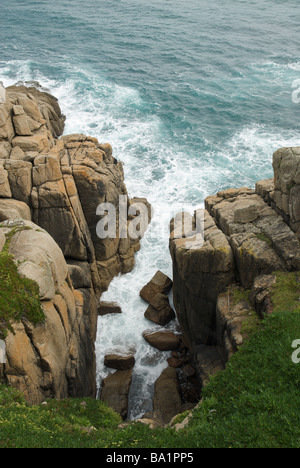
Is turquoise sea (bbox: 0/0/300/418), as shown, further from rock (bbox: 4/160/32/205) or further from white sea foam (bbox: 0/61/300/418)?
rock (bbox: 4/160/32/205)

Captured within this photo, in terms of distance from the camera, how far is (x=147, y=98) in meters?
59.9

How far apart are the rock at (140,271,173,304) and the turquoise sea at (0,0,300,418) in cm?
92

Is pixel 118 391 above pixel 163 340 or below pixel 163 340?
below

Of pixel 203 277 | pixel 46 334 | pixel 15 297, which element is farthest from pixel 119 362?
pixel 15 297

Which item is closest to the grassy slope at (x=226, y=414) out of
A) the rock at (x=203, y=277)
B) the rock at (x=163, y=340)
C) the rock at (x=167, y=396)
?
the rock at (x=203, y=277)

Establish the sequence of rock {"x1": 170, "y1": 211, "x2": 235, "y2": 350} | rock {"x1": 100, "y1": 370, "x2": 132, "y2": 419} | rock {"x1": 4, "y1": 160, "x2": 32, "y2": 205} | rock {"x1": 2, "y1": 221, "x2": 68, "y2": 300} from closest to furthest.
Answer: rock {"x1": 2, "y1": 221, "x2": 68, "y2": 300}, rock {"x1": 170, "y1": 211, "x2": 235, "y2": 350}, rock {"x1": 100, "y1": 370, "x2": 132, "y2": 419}, rock {"x1": 4, "y1": 160, "x2": 32, "y2": 205}

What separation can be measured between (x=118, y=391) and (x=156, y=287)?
370 inches

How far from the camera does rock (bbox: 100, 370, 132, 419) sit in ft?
83.3

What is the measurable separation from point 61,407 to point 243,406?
8800mm

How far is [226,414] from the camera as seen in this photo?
1611 centimetres

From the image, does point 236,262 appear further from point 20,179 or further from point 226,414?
point 20,179

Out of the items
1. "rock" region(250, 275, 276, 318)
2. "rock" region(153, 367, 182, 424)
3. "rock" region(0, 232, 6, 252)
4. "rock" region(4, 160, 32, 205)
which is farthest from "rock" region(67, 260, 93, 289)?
"rock" region(250, 275, 276, 318)

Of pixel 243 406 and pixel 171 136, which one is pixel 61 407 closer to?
pixel 243 406

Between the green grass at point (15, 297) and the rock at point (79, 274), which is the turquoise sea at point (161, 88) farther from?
the green grass at point (15, 297)
